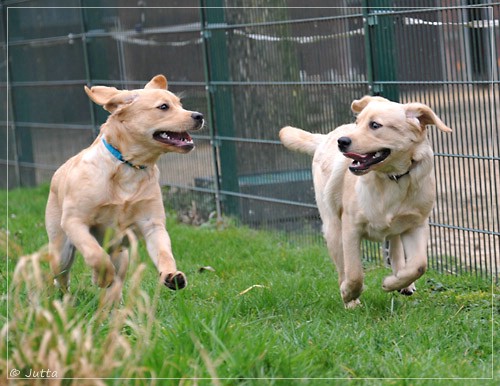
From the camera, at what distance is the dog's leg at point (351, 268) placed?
554cm

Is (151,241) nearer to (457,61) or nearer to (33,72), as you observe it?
(457,61)

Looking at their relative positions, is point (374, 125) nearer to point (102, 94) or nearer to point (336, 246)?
point (336, 246)

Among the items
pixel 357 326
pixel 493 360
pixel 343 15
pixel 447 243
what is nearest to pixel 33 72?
pixel 343 15

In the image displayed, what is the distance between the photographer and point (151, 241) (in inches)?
228

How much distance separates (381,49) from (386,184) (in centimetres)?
190

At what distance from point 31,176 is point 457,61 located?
311 inches

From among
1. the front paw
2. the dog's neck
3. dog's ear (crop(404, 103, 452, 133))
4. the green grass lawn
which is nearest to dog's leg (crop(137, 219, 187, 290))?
the green grass lawn

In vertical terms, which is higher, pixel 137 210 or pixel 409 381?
pixel 137 210

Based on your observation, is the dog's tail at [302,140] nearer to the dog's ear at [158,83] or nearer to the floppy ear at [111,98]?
the dog's ear at [158,83]

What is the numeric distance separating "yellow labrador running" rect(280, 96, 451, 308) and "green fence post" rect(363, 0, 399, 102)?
4.37 ft

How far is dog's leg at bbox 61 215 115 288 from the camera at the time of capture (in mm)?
5449

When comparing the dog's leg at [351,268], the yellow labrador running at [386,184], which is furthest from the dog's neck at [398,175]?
the dog's leg at [351,268]

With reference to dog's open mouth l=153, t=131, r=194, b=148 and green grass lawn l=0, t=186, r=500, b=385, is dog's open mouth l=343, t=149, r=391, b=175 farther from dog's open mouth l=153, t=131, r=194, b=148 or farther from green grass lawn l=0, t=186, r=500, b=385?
dog's open mouth l=153, t=131, r=194, b=148

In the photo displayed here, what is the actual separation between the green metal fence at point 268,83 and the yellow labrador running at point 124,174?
1.83m
